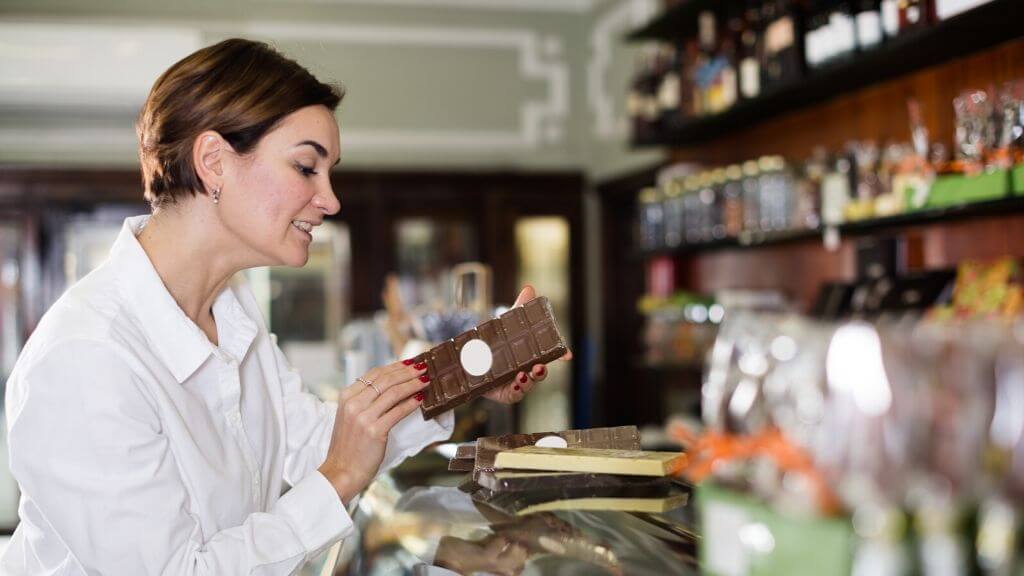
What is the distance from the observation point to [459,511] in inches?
62.9

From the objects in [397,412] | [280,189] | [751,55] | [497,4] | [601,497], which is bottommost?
[601,497]

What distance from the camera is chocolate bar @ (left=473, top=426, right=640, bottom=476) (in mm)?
1479

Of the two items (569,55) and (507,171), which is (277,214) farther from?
(569,55)

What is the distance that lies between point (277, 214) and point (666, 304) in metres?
3.32

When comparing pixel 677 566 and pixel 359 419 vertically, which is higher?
pixel 359 419

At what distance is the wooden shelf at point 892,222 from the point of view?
2.64 m

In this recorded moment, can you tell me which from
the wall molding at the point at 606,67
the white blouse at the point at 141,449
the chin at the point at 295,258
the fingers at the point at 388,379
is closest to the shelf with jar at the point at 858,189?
the wall molding at the point at 606,67

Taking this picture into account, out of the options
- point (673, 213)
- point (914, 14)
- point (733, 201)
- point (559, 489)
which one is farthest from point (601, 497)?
point (673, 213)

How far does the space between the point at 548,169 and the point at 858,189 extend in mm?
3340

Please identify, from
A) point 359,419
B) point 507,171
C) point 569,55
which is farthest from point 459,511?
point 569,55

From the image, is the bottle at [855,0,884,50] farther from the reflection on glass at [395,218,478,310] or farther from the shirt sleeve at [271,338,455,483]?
the reflection on glass at [395,218,478,310]

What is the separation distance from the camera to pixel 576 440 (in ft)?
5.08

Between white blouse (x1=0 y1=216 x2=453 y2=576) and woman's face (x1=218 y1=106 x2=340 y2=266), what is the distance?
6.2 inches

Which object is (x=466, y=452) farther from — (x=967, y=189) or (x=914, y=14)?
(x=914, y=14)
